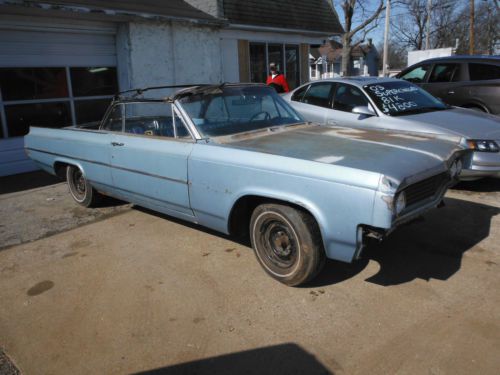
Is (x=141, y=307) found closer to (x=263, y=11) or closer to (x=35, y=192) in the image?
(x=35, y=192)

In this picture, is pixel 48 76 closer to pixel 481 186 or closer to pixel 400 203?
pixel 400 203

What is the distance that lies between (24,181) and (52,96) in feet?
6.32

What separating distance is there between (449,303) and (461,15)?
59.6m

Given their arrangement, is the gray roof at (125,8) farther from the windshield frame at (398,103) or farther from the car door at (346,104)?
the windshield frame at (398,103)

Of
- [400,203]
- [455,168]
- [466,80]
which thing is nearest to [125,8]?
[466,80]

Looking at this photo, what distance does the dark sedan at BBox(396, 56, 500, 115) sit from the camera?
7.94 m

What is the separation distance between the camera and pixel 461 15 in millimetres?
53000

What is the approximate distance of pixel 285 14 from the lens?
13375 mm

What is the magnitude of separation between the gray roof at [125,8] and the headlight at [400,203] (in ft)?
22.3

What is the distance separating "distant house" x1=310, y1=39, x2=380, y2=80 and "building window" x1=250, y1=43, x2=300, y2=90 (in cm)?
3200

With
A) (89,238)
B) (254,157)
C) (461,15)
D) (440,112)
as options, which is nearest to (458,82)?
(440,112)

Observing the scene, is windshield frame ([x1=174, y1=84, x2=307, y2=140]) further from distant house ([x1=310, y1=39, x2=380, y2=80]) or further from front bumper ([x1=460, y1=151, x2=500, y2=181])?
distant house ([x1=310, y1=39, x2=380, y2=80])

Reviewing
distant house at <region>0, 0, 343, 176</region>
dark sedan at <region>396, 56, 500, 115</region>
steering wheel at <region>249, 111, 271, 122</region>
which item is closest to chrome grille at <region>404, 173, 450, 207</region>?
steering wheel at <region>249, 111, 271, 122</region>

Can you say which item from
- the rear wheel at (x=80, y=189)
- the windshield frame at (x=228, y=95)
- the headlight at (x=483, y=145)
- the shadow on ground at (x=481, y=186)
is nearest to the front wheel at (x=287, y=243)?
the windshield frame at (x=228, y=95)
